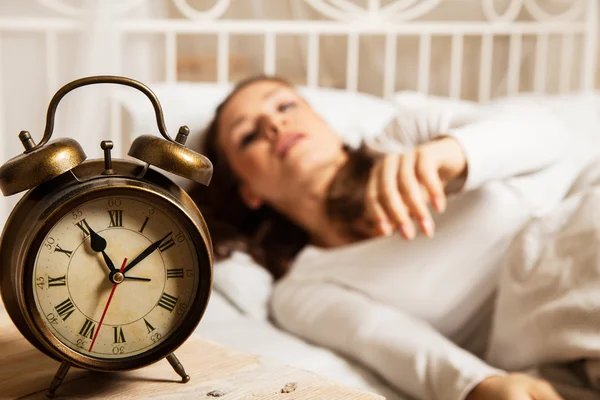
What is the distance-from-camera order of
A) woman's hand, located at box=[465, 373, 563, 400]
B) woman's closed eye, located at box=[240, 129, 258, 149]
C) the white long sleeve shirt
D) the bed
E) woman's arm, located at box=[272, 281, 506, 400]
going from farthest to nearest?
woman's closed eye, located at box=[240, 129, 258, 149], the bed, the white long sleeve shirt, woman's arm, located at box=[272, 281, 506, 400], woman's hand, located at box=[465, 373, 563, 400]

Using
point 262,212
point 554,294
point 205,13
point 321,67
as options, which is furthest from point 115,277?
point 321,67

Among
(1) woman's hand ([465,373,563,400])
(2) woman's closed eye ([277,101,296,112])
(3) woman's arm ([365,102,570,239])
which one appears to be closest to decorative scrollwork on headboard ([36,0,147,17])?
(2) woman's closed eye ([277,101,296,112])

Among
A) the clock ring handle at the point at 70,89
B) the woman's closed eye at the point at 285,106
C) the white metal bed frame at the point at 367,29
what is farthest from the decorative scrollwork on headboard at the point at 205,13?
the clock ring handle at the point at 70,89

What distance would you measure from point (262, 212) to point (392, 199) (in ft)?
2.18

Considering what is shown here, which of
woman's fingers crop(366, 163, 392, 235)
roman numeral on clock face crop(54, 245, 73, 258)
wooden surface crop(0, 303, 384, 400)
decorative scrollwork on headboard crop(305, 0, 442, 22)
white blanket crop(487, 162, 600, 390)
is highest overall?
decorative scrollwork on headboard crop(305, 0, 442, 22)

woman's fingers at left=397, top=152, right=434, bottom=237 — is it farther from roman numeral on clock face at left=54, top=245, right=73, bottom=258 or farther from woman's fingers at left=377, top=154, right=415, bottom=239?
roman numeral on clock face at left=54, top=245, right=73, bottom=258

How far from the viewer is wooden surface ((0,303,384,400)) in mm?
562

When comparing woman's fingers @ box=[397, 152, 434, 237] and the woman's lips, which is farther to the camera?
the woman's lips

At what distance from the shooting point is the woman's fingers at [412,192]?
37.2 inches

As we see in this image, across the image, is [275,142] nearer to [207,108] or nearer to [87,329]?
[207,108]

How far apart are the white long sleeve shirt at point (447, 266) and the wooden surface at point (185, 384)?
426mm

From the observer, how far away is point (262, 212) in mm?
1586

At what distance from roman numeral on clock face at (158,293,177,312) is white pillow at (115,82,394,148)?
891 millimetres

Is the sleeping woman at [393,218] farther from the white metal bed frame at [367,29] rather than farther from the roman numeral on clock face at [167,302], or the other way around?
the roman numeral on clock face at [167,302]
